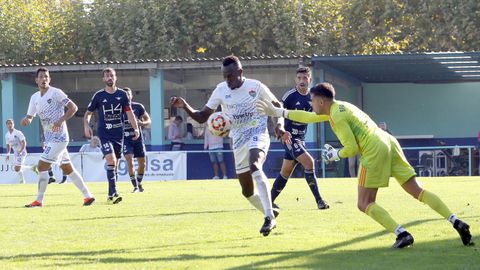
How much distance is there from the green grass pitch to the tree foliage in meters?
32.4

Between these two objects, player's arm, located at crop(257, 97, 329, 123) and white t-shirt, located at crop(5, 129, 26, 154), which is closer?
player's arm, located at crop(257, 97, 329, 123)

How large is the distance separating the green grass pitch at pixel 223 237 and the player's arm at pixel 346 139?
919 mm

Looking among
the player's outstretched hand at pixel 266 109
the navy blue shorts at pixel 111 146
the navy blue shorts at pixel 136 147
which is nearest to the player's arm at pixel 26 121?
the navy blue shorts at pixel 111 146

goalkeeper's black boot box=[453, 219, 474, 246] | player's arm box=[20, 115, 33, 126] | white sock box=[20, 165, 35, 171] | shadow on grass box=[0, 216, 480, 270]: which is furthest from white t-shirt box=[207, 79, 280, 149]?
white sock box=[20, 165, 35, 171]

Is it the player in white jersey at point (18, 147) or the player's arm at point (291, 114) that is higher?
the player's arm at point (291, 114)

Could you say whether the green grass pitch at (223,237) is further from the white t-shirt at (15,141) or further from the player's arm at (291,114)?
the white t-shirt at (15,141)

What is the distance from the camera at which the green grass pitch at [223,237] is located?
9039 millimetres

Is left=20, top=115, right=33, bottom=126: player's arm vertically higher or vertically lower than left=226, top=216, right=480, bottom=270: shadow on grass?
higher

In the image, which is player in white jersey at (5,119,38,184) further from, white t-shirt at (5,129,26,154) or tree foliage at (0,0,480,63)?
tree foliage at (0,0,480,63)

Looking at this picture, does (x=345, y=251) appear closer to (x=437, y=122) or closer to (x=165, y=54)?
(x=437, y=122)

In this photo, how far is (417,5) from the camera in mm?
49375

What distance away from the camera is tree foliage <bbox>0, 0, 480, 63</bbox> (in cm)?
4938

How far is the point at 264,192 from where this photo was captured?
1149cm

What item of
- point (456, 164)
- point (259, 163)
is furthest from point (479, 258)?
point (456, 164)
